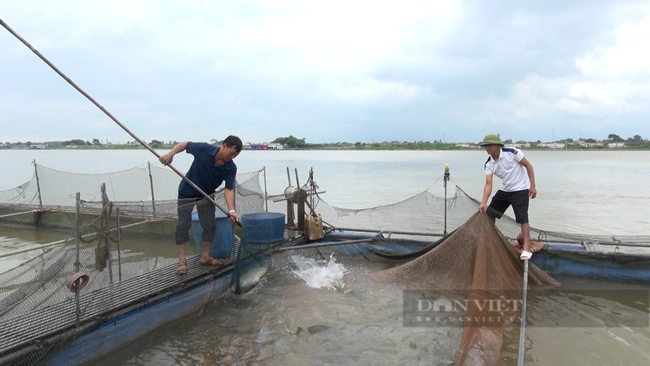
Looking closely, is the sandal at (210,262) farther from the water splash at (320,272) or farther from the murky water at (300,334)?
the water splash at (320,272)

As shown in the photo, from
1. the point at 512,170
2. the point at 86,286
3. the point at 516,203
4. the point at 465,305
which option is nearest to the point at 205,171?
the point at 86,286

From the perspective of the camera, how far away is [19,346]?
2.81m

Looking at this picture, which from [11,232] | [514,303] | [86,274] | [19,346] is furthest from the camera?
[11,232]

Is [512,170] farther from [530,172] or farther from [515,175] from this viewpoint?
[530,172]

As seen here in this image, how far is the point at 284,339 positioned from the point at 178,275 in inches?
56.5

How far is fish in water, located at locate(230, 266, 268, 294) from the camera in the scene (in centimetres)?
470

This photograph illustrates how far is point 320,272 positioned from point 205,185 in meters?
2.23

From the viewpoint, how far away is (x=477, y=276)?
13.4 ft

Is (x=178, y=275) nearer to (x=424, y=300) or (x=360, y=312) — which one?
(x=360, y=312)

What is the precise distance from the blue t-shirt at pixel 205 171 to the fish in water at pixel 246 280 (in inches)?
42.7

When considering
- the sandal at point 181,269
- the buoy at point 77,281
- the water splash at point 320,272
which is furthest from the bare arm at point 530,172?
the buoy at point 77,281

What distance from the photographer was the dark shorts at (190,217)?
4250 millimetres

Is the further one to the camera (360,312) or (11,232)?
(11,232)

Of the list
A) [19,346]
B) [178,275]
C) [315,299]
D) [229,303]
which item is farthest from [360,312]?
[19,346]
